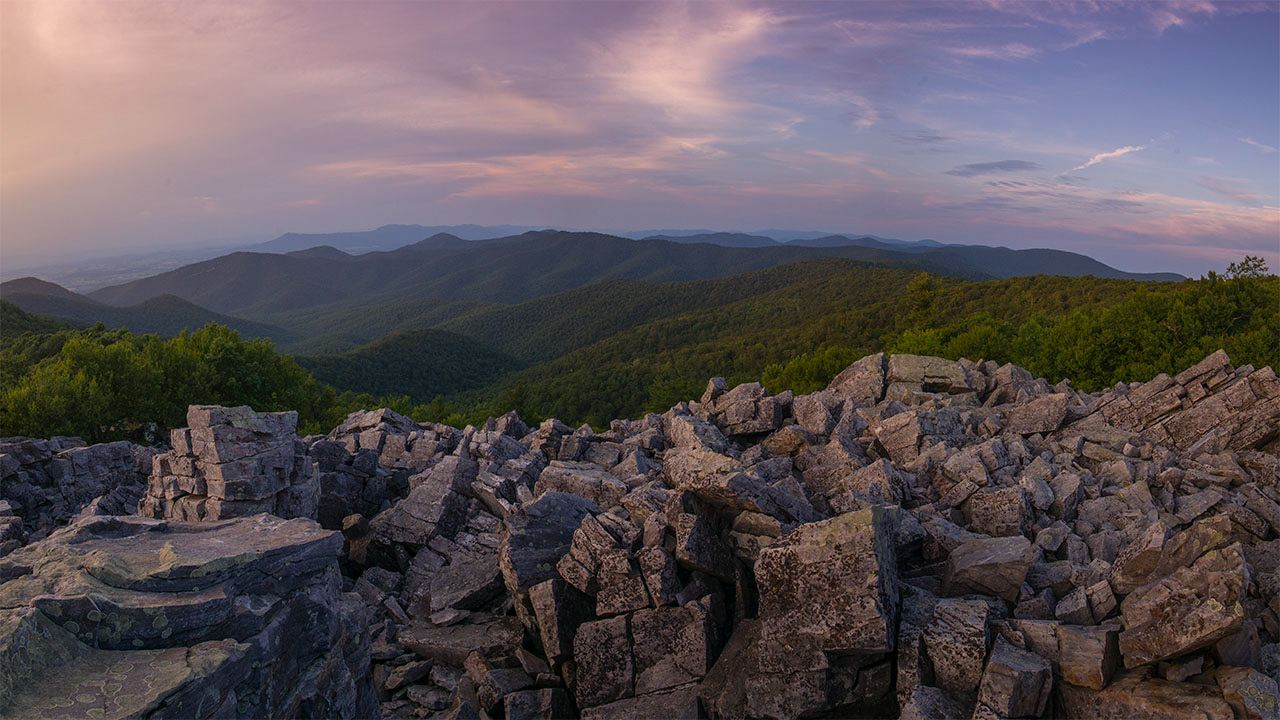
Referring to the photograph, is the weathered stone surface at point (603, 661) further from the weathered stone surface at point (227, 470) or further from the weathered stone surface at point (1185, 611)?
the weathered stone surface at point (1185, 611)

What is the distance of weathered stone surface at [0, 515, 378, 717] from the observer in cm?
662

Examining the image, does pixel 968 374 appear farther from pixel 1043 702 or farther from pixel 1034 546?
pixel 1043 702

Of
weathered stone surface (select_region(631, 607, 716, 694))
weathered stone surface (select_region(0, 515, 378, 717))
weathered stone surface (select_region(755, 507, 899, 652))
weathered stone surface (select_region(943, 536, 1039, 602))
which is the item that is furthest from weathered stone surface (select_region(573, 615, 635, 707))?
weathered stone surface (select_region(943, 536, 1039, 602))

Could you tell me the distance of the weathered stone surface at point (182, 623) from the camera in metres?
6.62

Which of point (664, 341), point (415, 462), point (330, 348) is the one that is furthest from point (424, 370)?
point (415, 462)

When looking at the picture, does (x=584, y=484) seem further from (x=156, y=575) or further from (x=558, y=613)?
(x=156, y=575)

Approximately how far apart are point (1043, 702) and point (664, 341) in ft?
348

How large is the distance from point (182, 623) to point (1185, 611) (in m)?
13.7

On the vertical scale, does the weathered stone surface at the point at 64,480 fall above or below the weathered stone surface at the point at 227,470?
below

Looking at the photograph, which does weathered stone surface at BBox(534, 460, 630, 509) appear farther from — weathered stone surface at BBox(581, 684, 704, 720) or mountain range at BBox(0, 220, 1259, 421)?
mountain range at BBox(0, 220, 1259, 421)

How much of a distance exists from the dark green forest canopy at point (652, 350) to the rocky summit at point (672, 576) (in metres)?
18.2

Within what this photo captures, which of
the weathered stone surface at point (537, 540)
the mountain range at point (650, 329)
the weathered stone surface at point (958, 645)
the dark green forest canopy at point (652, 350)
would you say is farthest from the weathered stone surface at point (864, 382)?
the weathered stone surface at point (958, 645)

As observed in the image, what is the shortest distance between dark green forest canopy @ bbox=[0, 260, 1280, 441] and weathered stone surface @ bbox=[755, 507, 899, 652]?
3262cm

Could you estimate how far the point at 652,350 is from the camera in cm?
11181
